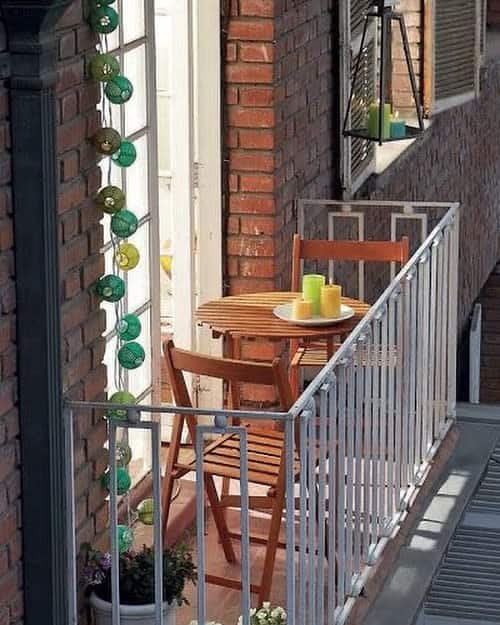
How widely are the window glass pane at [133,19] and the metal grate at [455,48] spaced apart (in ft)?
12.7

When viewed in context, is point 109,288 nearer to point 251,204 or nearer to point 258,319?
point 258,319

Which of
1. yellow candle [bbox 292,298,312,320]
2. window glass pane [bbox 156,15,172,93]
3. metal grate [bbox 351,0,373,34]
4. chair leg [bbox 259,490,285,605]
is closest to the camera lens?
chair leg [bbox 259,490,285,605]

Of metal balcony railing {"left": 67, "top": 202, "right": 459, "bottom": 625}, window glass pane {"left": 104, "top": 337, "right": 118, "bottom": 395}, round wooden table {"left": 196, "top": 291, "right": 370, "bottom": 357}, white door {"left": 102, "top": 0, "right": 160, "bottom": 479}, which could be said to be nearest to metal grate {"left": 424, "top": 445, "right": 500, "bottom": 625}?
metal balcony railing {"left": 67, "top": 202, "right": 459, "bottom": 625}

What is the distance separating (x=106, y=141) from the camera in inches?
173

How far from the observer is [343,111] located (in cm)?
734

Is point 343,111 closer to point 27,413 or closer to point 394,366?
point 394,366

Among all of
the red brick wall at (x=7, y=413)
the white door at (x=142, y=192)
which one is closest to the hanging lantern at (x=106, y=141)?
the red brick wall at (x=7, y=413)

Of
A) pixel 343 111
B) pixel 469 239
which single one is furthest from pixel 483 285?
pixel 343 111

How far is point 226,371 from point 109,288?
1.37 feet

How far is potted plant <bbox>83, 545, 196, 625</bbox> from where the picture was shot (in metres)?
4.38

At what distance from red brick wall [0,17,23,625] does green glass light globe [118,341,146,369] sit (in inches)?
28.2

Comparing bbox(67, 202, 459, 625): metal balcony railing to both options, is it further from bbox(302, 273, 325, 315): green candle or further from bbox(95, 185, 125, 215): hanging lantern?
bbox(95, 185, 125, 215): hanging lantern

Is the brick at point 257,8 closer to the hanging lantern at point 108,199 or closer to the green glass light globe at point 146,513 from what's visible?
the hanging lantern at point 108,199

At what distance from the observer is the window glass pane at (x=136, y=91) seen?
5336 mm
